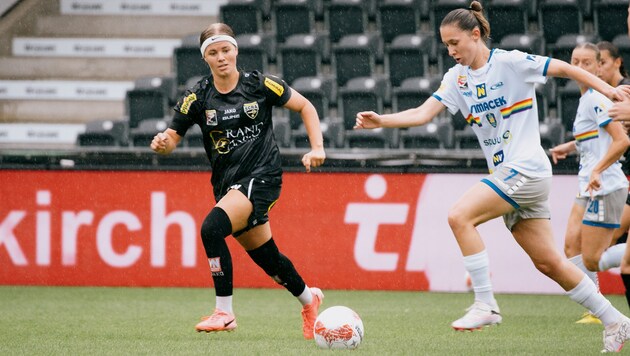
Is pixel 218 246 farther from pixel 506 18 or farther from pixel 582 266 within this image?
pixel 506 18

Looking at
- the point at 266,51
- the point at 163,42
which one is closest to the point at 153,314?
the point at 266,51

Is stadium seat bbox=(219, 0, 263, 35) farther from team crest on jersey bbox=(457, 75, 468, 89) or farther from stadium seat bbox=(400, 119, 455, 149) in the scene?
team crest on jersey bbox=(457, 75, 468, 89)

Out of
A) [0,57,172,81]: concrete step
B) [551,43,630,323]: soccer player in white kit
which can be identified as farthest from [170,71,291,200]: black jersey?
[0,57,172,81]: concrete step

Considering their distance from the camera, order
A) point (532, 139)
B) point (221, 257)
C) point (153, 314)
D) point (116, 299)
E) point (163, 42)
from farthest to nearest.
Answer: point (163, 42) → point (116, 299) → point (153, 314) → point (221, 257) → point (532, 139)

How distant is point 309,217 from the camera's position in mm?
11109

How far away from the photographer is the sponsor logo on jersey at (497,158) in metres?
6.20

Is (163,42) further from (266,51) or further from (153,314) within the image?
(153,314)

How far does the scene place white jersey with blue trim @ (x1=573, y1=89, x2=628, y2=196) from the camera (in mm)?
8062

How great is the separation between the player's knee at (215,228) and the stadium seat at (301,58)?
298 inches

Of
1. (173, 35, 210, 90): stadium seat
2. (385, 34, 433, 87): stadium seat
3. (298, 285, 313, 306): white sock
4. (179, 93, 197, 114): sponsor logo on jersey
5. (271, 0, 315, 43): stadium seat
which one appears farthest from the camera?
(271, 0, 315, 43): stadium seat

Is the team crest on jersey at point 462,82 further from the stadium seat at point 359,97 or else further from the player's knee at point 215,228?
the stadium seat at point 359,97

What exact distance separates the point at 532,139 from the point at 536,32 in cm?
851

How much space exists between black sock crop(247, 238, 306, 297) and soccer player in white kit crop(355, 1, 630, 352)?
1385mm

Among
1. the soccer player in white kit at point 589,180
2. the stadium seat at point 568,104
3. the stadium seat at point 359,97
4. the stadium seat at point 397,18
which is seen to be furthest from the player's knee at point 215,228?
the stadium seat at point 397,18
